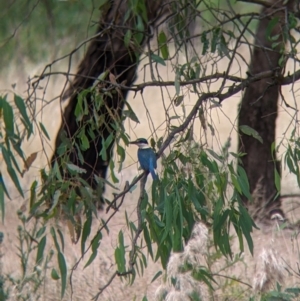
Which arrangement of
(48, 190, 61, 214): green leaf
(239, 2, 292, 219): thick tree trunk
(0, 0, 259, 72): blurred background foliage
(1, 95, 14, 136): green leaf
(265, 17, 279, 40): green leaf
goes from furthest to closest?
(239, 2, 292, 219): thick tree trunk < (0, 0, 259, 72): blurred background foliage < (265, 17, 279, 40): green leaf < (48, 190, 61, 214): green leaf < (1, 95, 14, 136): green leaf

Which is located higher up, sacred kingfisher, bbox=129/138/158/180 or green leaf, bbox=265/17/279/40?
green leaf, bbox=265/17/279/40

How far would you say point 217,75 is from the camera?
280cm

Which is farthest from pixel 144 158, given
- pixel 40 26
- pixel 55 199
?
pixel 40 26

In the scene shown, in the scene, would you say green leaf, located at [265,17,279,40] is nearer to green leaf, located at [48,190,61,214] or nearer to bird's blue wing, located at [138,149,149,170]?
bird's blue wing, located at [138,149,149,170]

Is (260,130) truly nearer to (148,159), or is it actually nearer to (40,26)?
(40,26)

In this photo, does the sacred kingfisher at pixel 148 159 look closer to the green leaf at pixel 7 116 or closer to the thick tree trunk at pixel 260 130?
the green leaf at pixel 7 116

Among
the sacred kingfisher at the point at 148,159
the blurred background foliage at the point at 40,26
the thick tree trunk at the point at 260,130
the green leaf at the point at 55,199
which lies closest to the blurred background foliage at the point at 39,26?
the blurred background foliage at the point at 40,26

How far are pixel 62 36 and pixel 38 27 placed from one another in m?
0.26

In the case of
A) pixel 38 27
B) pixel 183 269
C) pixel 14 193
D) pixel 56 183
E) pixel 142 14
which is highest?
pixel 38 27

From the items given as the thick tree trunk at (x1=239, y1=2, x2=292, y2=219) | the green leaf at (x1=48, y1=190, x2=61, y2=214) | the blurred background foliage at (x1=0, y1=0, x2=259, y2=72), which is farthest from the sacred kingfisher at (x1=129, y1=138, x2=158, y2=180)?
the thick tree trunk at (x1=239, y1=2, x2=292, y2=219)

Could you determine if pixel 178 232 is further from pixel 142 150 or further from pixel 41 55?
pixel 41 55

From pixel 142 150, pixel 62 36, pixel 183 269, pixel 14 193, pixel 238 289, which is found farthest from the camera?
pixel 14 193

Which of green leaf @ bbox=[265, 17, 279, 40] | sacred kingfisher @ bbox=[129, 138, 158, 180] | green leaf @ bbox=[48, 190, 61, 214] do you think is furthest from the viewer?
green leaf @ bbox=[265, 17, 279, 40]

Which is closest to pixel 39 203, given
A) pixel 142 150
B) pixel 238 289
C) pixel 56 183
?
pixel 56 183
